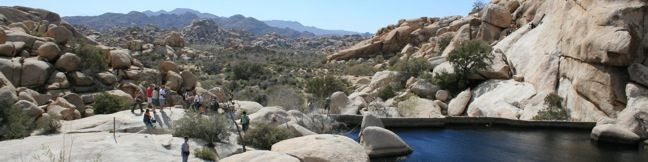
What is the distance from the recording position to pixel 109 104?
104 ft

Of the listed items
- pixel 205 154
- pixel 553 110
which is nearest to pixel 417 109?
pixel 553 110

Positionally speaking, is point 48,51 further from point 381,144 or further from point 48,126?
point 381,144

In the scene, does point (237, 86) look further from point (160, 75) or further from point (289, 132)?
point (289, 132)

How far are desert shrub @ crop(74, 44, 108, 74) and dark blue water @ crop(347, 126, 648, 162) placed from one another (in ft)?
59.8

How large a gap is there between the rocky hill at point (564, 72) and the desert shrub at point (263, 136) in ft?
51.9

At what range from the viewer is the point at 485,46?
154 ft

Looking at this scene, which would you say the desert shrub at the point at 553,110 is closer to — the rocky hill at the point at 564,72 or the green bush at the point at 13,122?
the rocky hill at the point at 564,72

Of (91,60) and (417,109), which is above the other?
(91,60)

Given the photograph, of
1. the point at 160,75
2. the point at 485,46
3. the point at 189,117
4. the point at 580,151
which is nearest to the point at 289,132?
the point at 189,117

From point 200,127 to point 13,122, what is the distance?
319 inches

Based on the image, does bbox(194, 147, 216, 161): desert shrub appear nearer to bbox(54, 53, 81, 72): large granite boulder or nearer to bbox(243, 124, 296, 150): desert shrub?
bbox(243, 124, 296, 150): desert shrub

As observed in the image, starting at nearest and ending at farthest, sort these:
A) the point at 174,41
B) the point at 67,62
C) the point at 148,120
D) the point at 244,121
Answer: the point at 148,120
the point at 244,121
the point at 67,62
the point at 174,41

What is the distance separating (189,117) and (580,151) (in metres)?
19.1

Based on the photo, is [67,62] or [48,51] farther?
[67,62]
